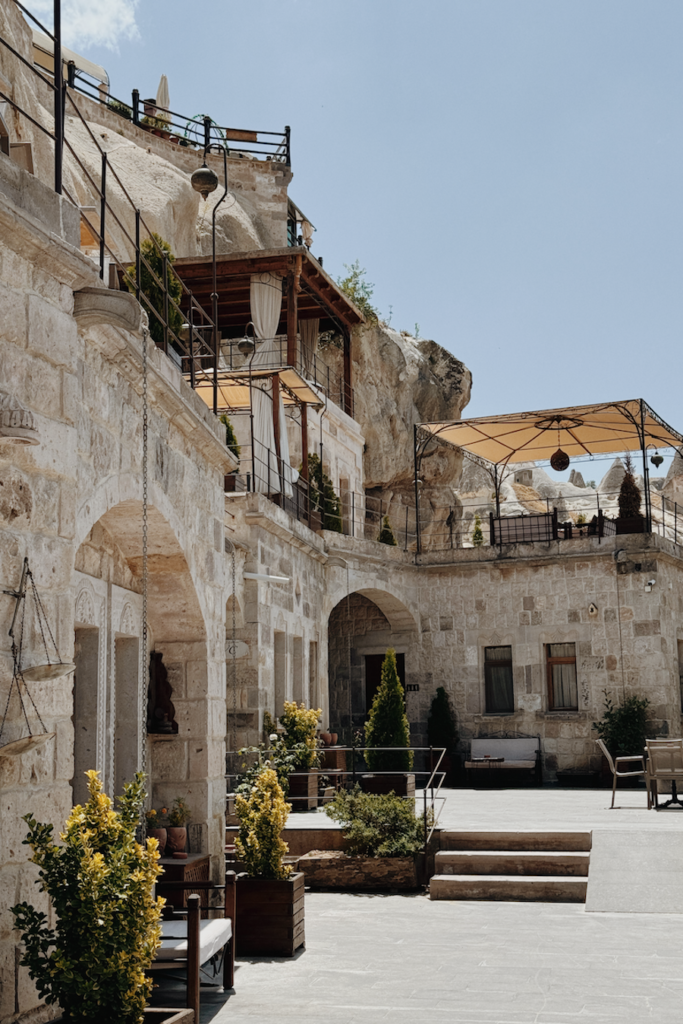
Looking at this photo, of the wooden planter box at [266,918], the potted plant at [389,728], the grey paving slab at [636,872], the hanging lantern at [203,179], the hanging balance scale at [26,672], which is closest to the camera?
the hanging balance scale at [26,672]

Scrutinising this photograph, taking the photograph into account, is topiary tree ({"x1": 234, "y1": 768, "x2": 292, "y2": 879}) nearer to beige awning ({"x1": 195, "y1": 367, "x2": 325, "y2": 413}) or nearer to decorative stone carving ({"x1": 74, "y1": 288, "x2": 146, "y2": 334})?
decorative stone carving ({"x1": 74, "y1": 288, "x2": 146, "y2": 334})

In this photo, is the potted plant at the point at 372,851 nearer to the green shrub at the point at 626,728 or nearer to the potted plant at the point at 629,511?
the green shrub at the point at 626,728

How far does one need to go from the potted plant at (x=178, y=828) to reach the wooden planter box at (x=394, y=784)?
5918mm

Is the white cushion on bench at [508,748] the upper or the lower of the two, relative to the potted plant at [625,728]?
lower

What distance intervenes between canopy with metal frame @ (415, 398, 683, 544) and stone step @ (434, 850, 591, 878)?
8.41 meters

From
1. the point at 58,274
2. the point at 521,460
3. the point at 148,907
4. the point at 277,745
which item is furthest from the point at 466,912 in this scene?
the point at 521,460

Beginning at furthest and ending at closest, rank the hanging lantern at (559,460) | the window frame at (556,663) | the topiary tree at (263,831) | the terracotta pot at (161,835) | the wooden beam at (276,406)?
the hanging lantern at (559,460) → the window frame at (556,663) → the wooden beam at (276,406) → the topiary tree at (263,831) → the terracotta pot at (161,835)

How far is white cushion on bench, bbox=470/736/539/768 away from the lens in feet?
57.2

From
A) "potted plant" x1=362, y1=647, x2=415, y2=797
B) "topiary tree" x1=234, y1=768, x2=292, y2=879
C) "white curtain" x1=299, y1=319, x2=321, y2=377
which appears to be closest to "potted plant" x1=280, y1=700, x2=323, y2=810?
"potted plant" x1=362, y1=647, x2=415, y2=797

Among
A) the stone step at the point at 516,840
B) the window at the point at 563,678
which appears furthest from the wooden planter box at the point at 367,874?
the window at the point at 563,678

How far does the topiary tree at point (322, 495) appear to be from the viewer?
59.7 ft

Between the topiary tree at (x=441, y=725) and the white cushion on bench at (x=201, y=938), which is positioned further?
the topiary tree at (x=441, y=725)

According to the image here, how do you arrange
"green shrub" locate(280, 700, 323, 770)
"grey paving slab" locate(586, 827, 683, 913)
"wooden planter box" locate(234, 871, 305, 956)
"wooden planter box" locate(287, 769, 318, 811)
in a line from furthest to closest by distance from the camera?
1. "green shrub" locate(280, 700, 323, 770)
2. "wooden planter box" locate(287, 769, 318, 811)
3. "grey paving slab" locate(586, 827, 683, 913)
4. "wooden planter box" locate(234, 871, 305, 956)

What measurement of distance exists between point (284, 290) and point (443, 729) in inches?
341
